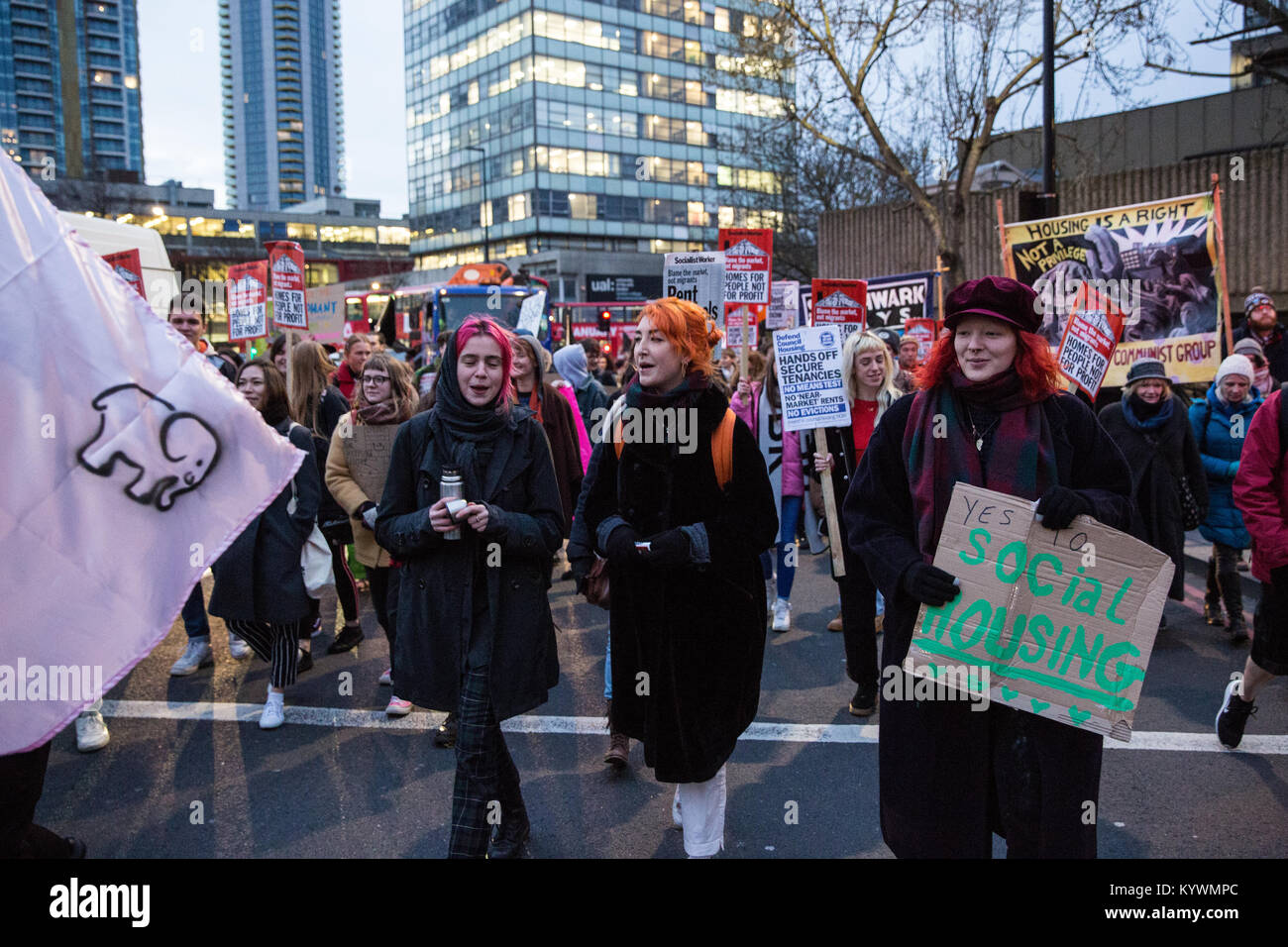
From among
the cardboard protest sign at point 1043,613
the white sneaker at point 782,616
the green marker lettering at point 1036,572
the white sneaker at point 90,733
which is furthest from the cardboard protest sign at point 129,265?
the green marker lettering at point 1036,572

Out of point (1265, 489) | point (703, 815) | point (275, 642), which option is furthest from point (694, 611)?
point (275, 642)

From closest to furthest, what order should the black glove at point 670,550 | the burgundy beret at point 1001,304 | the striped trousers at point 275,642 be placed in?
the burgundy beret at point 1001,304 < the black glove at point 670,550 < the striped trousers at point 275,642

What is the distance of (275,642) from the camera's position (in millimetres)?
5176

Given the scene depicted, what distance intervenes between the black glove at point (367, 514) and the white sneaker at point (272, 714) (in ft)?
3.54

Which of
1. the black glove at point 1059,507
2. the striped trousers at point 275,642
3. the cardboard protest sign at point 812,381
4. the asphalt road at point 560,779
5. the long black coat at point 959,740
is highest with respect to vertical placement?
the cardboard protest sign at point 812,381

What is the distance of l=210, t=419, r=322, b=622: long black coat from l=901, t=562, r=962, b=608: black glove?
143 inches

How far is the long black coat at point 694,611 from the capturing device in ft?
10.9

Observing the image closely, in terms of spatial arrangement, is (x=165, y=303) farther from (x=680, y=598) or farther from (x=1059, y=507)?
(x=1059, y=507)

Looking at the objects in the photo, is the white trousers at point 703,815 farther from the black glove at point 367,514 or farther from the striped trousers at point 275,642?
the striped trousers at point 275,642

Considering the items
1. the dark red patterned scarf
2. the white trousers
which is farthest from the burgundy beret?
the white trousers
